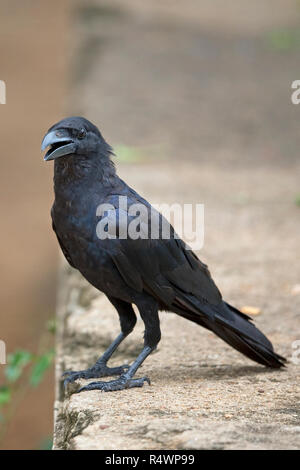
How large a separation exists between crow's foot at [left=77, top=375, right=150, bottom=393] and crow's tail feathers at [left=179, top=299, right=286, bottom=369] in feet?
1.45

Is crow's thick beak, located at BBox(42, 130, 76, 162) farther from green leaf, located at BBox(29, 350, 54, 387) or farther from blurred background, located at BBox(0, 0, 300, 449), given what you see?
blurred background, located at BBox(0, 0, 300, 449)

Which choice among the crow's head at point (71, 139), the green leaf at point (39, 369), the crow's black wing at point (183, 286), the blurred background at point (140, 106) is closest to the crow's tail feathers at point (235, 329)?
the crow's black wing at point (183, 286)

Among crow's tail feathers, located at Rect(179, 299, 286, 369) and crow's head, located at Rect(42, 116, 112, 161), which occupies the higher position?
crow's head, located at Rect(42, 116, 112, 161)

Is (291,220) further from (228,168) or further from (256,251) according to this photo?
(228,168)

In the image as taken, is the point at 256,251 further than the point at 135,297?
Yes

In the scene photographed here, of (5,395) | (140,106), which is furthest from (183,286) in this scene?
(140,106)

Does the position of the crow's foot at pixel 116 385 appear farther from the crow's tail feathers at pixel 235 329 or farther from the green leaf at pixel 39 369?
the green leaf at pixel 39 369

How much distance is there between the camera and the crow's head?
3.59 m

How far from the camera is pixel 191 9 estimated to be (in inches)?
745

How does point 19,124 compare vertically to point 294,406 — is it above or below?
above

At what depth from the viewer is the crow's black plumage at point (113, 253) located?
11.7 feet

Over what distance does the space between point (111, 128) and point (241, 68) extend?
4.04 meters

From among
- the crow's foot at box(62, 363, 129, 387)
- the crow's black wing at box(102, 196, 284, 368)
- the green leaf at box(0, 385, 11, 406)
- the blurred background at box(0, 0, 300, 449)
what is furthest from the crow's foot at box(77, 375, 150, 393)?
the blurred background at box(0, 0, 300, 449)
